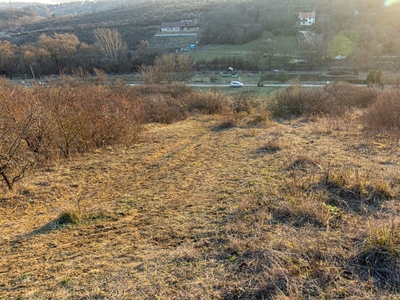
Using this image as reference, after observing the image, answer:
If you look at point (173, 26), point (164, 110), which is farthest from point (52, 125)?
point (173, 26)

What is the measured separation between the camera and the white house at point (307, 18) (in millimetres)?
59031

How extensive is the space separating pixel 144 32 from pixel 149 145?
6557cm

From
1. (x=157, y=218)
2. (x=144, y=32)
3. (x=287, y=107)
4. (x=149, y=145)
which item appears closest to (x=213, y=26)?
(x=144, y=32)

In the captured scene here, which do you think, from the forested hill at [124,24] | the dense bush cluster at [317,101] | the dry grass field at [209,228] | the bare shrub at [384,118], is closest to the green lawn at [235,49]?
the forested hill at [124,24]

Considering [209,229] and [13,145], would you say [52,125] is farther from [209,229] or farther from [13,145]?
[209,229]

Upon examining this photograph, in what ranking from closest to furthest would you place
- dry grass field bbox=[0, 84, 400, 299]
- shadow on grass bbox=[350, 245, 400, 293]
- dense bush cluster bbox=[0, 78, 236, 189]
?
shadow on grass bbox=[350, 245, 400, 293], dry grass field bbox=[0, 84, 400, 299], dense bush cluster bbox=[0, 78, 236, 189]

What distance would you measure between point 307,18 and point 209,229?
68.5 metres

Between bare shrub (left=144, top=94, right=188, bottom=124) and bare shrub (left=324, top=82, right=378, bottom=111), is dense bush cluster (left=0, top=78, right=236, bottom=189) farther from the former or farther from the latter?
bare shrub (left=324, top=82, right=378, bottom=111)

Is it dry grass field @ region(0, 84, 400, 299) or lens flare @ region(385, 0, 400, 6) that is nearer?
dry grass field @ region(0, 84, 400, 299)

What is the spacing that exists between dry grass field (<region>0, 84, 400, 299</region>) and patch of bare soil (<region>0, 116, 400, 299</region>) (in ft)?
0.05

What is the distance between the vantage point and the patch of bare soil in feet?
8.41

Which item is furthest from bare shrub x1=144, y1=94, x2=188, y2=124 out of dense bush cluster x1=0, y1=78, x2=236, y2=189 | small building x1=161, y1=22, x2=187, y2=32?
small building x1=161, y1=22, x2=187, y2=32

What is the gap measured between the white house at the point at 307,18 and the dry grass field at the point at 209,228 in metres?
63.6

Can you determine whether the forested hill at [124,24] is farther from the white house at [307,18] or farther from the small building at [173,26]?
the white house at [307,18]
